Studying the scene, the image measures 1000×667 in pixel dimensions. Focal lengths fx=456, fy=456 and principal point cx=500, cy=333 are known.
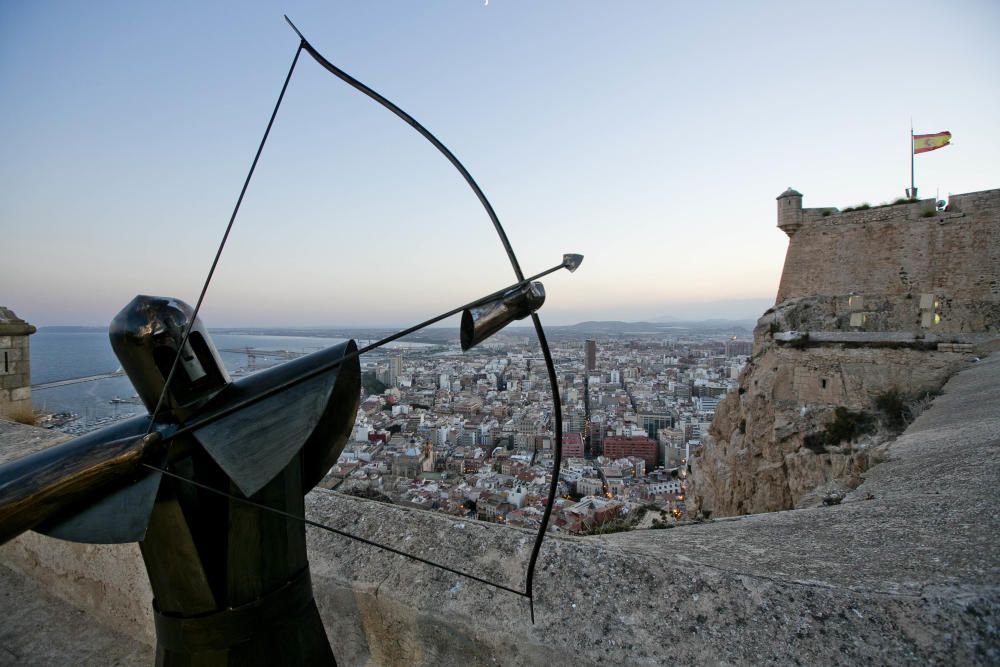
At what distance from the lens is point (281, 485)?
1.20 metres

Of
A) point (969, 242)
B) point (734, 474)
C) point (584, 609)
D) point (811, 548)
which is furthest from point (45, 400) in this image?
point (969, 242)

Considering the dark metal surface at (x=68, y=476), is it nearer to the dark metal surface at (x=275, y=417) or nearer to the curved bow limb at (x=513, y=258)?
the dark metal surface at (x=275, y=417)

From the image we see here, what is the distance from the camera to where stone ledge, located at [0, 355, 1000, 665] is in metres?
1.10

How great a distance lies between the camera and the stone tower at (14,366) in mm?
5156

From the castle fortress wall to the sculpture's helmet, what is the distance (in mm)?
16277

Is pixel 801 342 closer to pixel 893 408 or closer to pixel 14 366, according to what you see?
pixel 893 408

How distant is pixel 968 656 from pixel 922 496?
189cm

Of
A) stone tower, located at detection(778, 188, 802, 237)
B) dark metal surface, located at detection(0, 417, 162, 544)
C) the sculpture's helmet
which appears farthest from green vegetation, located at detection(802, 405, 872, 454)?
dark metal surface, located at detection(0, 417, 162, 544)

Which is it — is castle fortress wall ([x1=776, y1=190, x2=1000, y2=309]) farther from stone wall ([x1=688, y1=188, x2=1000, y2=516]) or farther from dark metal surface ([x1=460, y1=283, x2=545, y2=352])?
dark metal surface ([x1=460, y1=283, x2=545, y2=352])

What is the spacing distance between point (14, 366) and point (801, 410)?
1523cm

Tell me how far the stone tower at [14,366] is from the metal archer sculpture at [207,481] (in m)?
6.10

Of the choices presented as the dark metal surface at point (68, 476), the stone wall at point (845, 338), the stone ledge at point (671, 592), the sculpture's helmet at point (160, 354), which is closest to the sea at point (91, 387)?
the stone ledge at point (671, 592)

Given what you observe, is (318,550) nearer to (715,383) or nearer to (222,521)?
(222,521)

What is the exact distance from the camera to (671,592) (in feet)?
4.27
